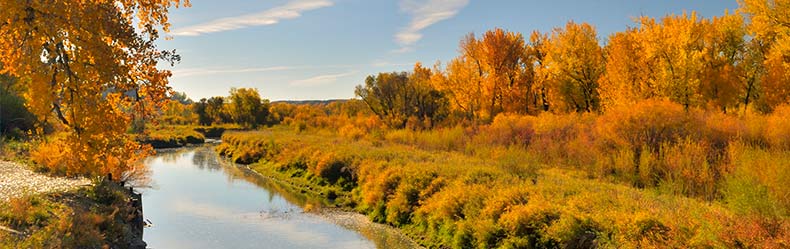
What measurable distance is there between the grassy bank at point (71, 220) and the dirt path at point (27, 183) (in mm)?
694

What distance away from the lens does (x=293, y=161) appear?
29.5 meters

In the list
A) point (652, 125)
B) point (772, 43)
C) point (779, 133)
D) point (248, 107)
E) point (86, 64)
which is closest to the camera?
point (86, 64)

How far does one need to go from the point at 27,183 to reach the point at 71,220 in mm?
5198

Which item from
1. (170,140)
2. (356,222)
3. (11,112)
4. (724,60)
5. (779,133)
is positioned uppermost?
(724,60)

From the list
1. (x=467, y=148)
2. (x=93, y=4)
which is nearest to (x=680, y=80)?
(x=467, y=148)

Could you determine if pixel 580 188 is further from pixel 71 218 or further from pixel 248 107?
pixel 248 107

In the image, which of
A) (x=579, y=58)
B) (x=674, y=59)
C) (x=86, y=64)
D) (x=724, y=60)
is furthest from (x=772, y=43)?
(x=86, y=64)

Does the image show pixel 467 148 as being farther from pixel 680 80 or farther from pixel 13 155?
pixel 13 155

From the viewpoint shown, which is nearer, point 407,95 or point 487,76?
point 487,76

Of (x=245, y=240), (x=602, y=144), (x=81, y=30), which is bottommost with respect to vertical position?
(x=245, y=240)

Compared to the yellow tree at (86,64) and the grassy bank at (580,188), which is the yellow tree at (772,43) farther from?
the yellow tree at (86,64)

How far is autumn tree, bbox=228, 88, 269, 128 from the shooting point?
94.0 m

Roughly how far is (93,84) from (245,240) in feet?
23.9

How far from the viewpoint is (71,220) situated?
10.0m
